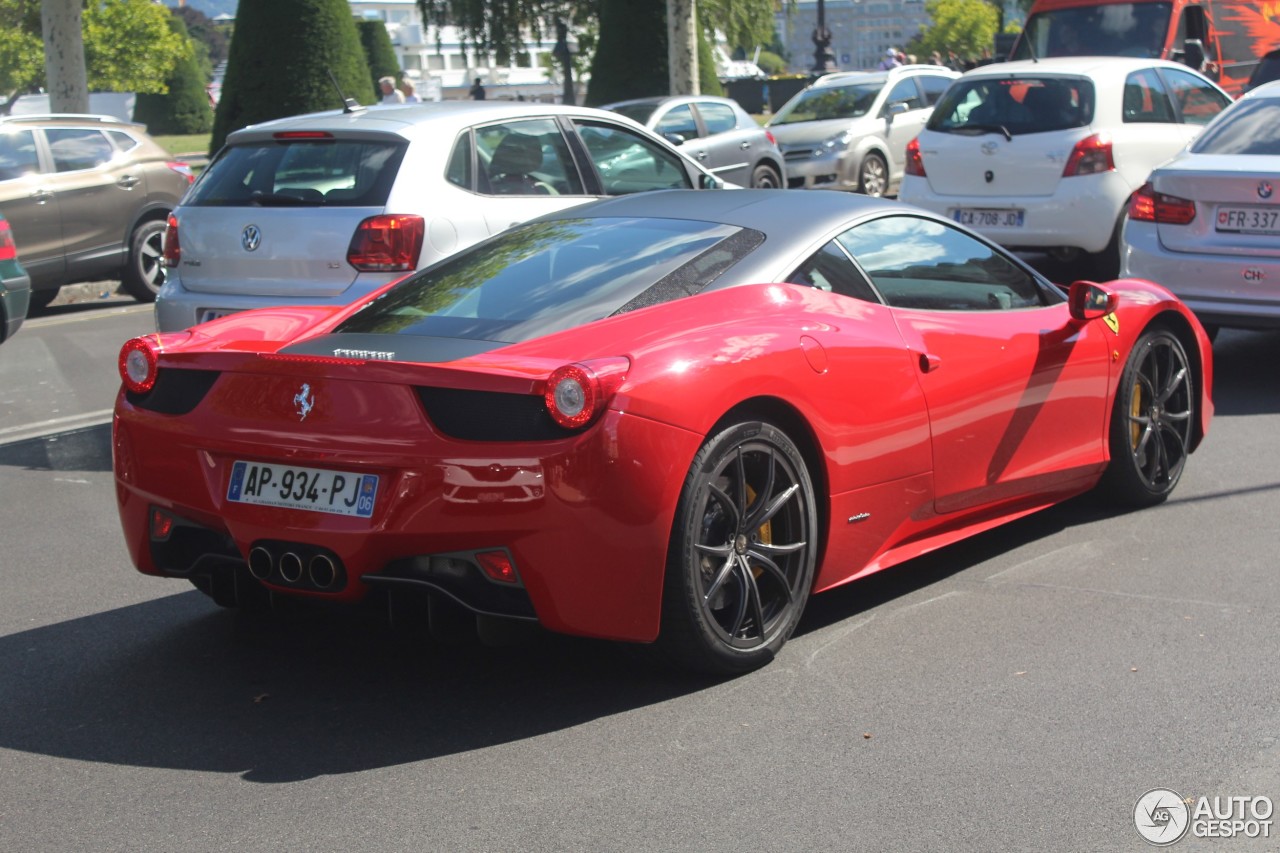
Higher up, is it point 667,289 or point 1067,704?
point 667,289

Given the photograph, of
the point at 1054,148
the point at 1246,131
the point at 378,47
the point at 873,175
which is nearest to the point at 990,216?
the point at 1054,148

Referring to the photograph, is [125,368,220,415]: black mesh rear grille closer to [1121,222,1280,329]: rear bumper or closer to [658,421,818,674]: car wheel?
[658,421,818,674]: car wheel

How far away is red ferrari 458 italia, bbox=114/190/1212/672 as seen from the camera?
411 centimetres

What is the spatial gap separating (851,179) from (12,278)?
11.9 metres

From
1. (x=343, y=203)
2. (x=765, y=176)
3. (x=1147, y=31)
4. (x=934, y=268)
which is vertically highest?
(x=1147, y=31)

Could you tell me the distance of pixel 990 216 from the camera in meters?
11.9

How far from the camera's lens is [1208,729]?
4.11m

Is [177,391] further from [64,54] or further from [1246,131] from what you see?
[64,54]

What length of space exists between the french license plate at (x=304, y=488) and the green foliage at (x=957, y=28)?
75091 millimetres

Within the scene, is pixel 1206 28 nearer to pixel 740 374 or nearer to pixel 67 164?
pixel 67 164

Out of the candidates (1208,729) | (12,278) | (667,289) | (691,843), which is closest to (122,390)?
(667,289)

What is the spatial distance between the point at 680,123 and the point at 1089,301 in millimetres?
11955

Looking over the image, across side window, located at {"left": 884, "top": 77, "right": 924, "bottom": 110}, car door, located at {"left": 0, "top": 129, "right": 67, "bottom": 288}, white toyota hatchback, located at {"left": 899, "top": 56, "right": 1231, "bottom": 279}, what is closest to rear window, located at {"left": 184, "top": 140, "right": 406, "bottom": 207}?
white toyota hatchback, located at {"left": 899, "top": 56, "right": 1231, "bottom": 279}

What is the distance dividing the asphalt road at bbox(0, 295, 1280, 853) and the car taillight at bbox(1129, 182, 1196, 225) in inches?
129
